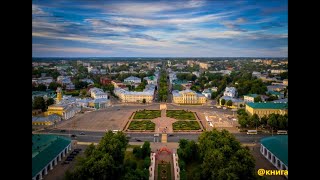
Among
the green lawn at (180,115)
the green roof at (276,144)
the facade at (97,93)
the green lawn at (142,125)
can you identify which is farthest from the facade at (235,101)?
the facade at (97,93)

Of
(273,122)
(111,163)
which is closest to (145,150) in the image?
(111,163)

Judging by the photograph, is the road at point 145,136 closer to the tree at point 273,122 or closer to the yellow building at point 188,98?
the tree at point 273,122

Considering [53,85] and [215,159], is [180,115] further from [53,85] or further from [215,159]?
[53,85]

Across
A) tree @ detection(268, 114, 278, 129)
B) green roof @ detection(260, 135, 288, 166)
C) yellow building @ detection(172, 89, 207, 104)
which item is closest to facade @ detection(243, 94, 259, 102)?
yellow building @ detection(172, 89, 207, 104)
